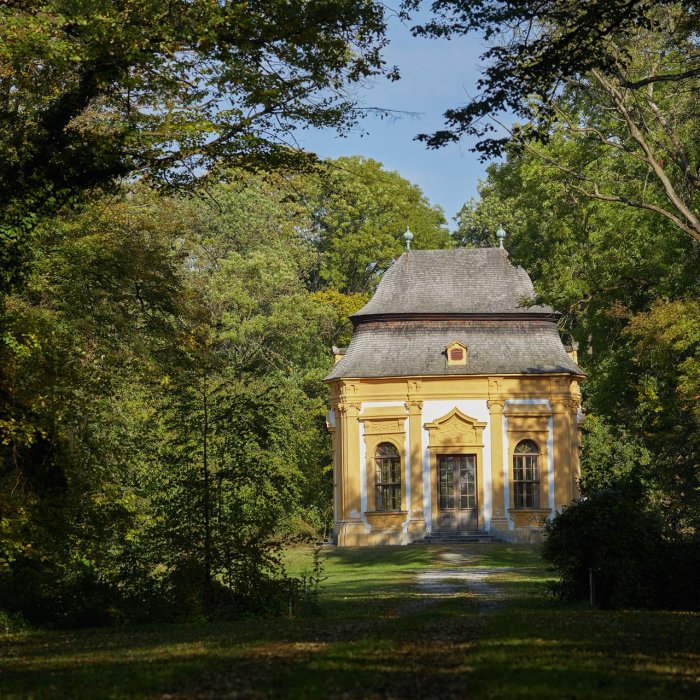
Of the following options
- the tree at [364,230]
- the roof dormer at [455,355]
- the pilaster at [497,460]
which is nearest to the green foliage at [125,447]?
the roof dormer at [455,355]

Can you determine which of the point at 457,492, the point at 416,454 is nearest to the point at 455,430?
the point at 416,454

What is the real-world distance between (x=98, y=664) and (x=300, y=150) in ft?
29.1

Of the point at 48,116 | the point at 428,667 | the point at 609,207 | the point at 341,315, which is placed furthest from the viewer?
the point at 341,315

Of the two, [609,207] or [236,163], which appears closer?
[236,163]

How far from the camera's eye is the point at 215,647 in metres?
11.8

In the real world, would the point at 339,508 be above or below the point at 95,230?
below

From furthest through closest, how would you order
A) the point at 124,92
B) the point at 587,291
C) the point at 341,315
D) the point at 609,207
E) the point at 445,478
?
1. the point at 341,315
2. the point at 445,478
3. the point at 609,207
4. the point at 587,291
5. the point at 124,92

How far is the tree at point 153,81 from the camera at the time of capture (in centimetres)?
1541

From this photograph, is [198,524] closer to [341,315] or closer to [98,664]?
[98,664]

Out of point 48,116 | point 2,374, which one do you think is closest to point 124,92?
point 48,116

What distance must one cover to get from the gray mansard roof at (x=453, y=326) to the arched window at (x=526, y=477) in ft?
8.51

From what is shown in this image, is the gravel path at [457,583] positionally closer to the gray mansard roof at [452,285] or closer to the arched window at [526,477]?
the arched window at [526,477]

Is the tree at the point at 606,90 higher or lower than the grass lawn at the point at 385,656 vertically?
higher

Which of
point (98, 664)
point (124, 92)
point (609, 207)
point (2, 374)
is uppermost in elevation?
point (609, 207)
